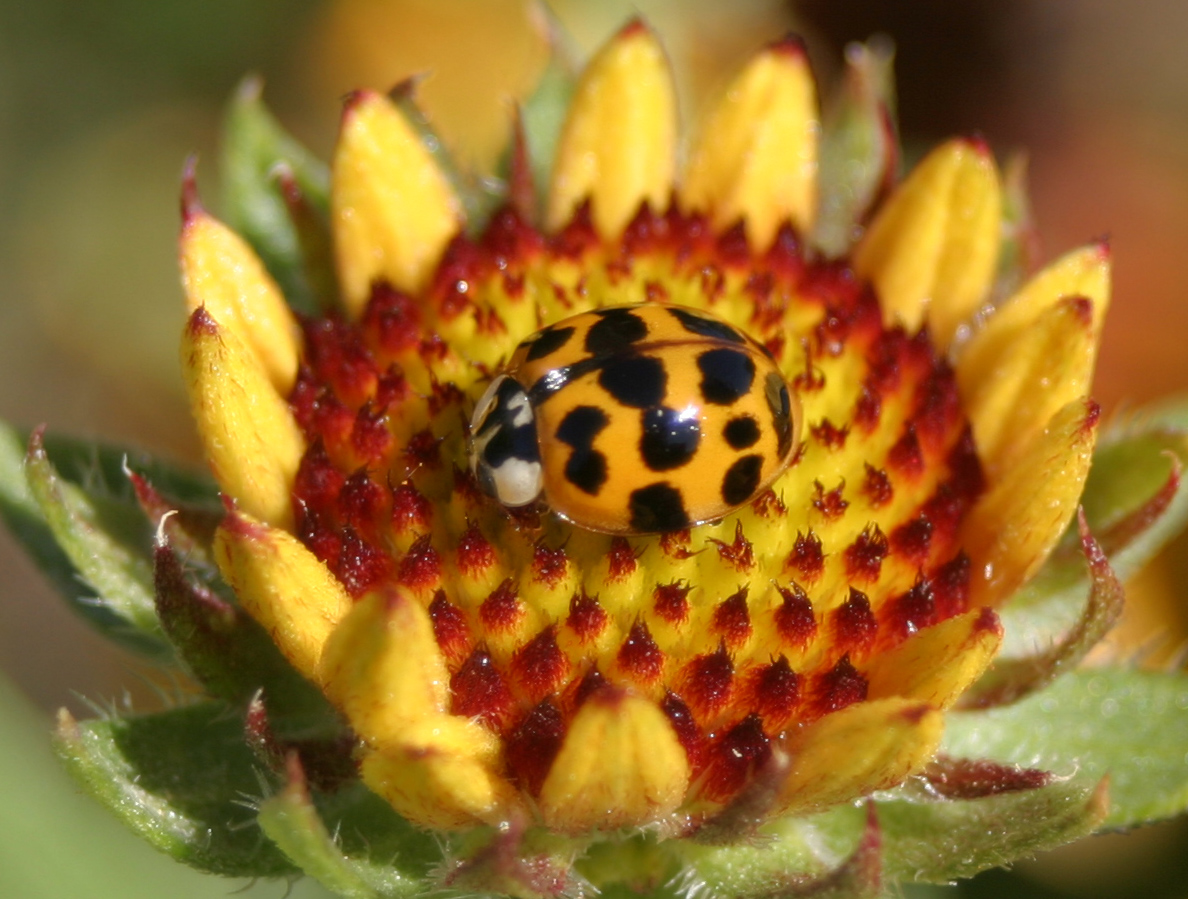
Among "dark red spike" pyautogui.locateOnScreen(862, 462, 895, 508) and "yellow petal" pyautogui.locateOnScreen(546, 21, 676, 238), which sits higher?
"yellow petal" pyautogui.locateOnScreen(546, 21, 676, 238)

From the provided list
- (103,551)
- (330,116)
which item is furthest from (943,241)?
(330,116)

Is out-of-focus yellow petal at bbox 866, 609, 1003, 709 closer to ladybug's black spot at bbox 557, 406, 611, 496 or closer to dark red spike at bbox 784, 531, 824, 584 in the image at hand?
dark red spike at bbox 784, 531, 824, 584

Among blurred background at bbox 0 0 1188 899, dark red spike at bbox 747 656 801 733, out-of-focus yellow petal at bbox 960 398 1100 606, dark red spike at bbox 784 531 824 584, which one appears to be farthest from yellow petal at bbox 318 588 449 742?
blurred background at bbox 0 0 1188 899

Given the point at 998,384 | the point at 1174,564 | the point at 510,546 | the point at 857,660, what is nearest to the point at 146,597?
the point at 510,546

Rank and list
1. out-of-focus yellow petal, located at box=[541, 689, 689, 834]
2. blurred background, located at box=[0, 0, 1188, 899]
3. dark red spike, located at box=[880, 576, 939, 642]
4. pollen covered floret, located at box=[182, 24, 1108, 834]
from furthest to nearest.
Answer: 1. blurred background, located at box=[0, 0, 1188, 899]
2. dark red spike, located at box=[880, 576, 939, 642]
3. pollen covered floret, located at box=[182, 24, 1108, 834]
4. out-of-focus yellow petal, located at box=[541, 689, 689, 834]

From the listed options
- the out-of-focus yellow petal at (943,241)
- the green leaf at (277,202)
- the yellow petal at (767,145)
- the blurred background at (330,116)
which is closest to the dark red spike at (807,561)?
the out-of-focus yellow petal at (943,241)

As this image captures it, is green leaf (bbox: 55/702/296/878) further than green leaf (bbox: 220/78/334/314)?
No

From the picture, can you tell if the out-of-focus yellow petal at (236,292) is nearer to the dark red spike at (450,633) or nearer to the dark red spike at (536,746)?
the dark red spike at (450,633)

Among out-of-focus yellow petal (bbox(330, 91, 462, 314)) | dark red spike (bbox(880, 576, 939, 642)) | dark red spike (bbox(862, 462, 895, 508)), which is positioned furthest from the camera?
out-of-focus yellow petal (bbox(330, 91, 462, 314))
